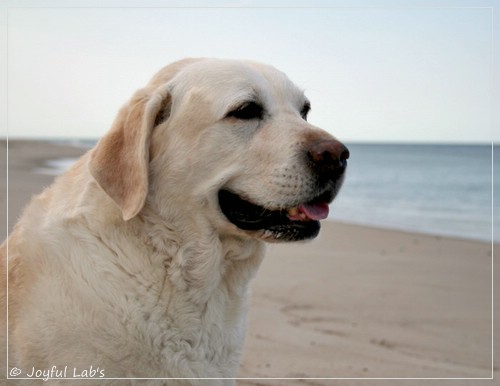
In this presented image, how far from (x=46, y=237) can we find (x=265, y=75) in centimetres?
108

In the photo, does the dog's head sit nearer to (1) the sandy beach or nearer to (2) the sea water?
(1) the sandy beach

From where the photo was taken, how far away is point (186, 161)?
8.99ft

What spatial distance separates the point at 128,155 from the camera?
105 inches

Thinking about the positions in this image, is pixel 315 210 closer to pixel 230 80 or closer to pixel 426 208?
pixel 230 80

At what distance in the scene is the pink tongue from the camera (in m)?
2.73

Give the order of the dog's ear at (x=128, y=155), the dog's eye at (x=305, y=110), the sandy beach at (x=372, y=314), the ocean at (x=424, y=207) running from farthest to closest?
the ocean at (x=424, y=207) → the sandy beach at (x=372, y=314) → the dog's eye at (x=305, y=110) → the dog's ear at (x=128, y=155)

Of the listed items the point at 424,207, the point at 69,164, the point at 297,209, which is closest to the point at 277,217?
the point at 297,209

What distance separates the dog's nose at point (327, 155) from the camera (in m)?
2.62

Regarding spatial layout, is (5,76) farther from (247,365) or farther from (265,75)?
(247,365)

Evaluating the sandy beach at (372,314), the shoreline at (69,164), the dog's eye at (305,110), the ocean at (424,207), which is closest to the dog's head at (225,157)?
the dog's eye at (305,110)

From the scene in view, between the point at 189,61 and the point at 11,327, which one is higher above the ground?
the point at 189,61

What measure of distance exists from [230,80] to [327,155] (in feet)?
1.64

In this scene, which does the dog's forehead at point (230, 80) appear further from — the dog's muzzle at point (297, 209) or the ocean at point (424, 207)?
the ocean at point (424, 207)

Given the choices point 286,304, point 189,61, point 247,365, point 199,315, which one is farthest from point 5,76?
point 286,304
